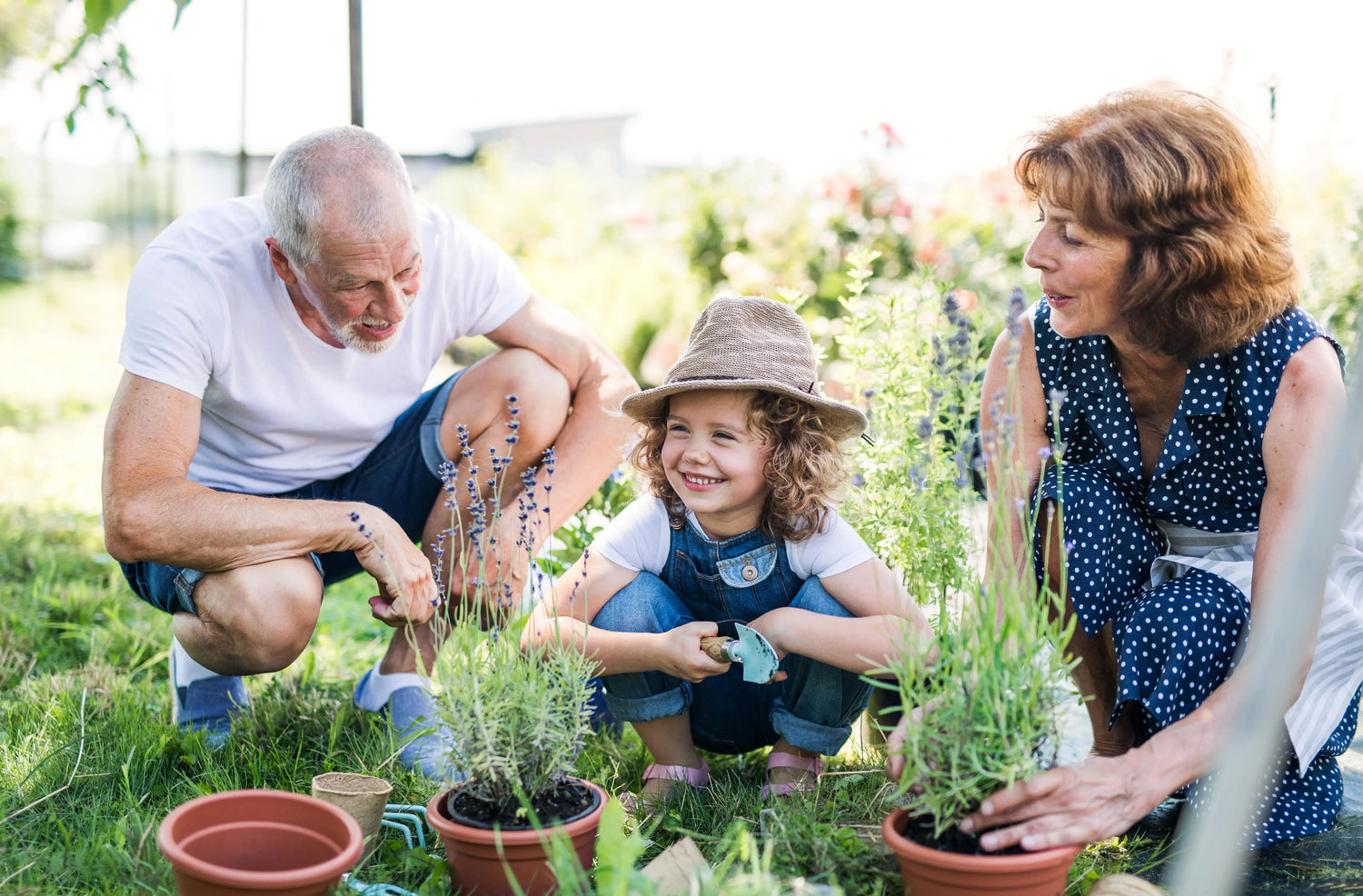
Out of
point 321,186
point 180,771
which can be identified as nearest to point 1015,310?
point 321,186

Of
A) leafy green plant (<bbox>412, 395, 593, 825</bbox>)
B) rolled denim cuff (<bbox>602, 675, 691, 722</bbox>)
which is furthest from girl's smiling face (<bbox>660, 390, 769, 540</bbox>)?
leafy green plant (<bbox>412, 395, 593, 825</bbox>)

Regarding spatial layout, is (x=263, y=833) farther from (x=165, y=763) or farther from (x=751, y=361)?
(x=751, y=361)

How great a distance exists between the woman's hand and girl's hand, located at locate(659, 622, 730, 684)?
59 cm

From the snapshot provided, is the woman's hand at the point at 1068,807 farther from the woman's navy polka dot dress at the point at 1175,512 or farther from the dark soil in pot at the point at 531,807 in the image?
the dark soil in pot at the point at 531,807

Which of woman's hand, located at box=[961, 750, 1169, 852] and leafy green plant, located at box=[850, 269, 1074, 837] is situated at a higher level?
leafy green plant, located at box=[850, 269, 1074, 837]

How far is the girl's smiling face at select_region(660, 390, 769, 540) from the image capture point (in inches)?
88.2

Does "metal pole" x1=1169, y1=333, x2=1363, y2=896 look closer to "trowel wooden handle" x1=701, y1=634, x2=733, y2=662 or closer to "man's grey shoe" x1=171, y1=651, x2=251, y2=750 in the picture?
"trowel wooden handle" x1=701, y1=634, x2=733, y2=662

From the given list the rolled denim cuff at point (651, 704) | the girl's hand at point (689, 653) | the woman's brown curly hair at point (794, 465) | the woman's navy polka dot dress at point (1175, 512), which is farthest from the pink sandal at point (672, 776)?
the woman's navy polka dot dress at point (1175, 512)

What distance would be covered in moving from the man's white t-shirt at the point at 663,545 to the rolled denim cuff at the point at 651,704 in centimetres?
27

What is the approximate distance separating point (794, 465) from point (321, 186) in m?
1.21

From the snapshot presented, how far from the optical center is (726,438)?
89.0 inches

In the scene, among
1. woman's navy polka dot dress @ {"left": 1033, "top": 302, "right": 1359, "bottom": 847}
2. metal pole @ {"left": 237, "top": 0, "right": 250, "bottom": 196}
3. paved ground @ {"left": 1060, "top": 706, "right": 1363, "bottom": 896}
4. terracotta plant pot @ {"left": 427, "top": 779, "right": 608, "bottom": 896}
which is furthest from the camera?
metal pole @ {"left": 237, "top": 0, "right": 250, "bottom": 196}

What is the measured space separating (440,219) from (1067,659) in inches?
74.8

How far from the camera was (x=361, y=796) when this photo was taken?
1928 millimetres
